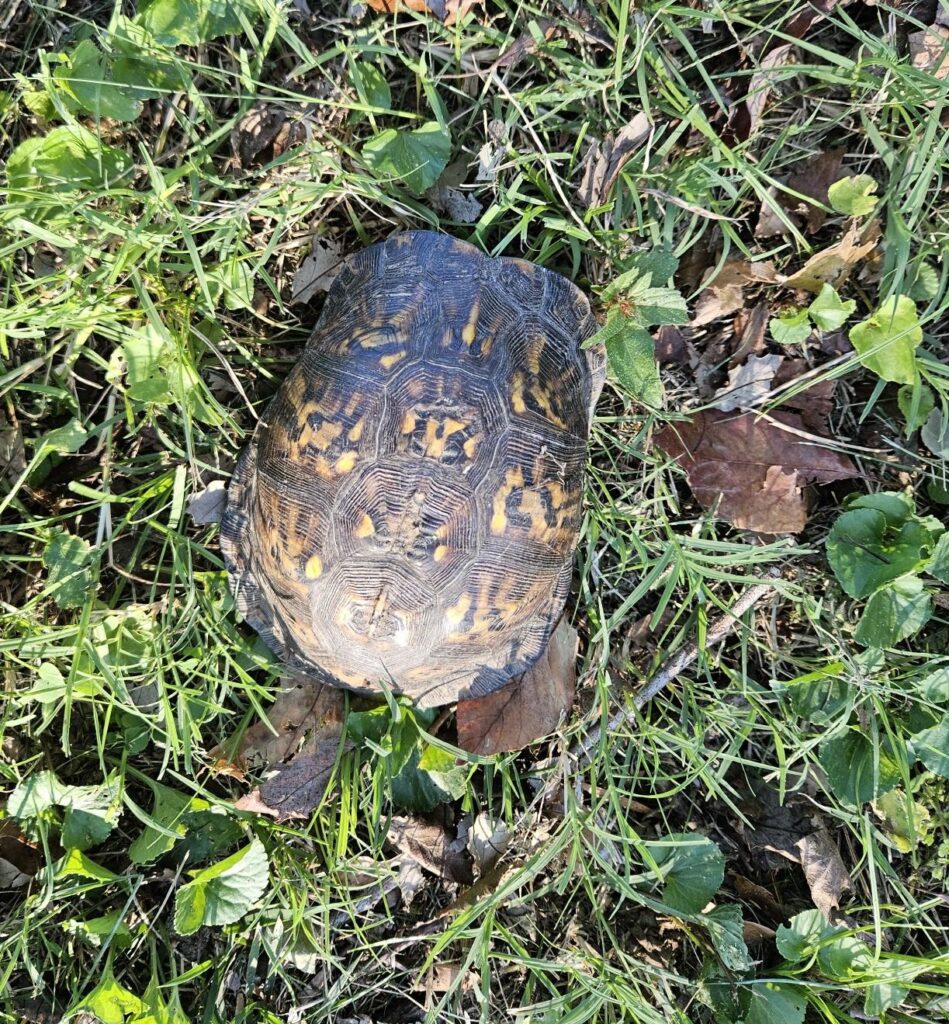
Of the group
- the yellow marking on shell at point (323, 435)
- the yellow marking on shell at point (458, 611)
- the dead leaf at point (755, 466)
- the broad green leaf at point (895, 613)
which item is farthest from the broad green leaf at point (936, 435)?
the yellow marking on shell at point (323, 435)

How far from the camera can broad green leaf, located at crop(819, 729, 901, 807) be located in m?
2.00

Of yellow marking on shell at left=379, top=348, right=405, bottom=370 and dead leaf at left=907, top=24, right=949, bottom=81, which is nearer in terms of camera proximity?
yellow marking on shell at left=379, top=348, right=405, bottom=370

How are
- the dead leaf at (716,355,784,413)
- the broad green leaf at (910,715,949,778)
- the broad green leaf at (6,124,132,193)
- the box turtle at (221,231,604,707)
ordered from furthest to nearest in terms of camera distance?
the dead leaf at (716,355,784,413), the broad green leaf at (910,715,949,778), the broad green leaf at (6,124,132,193), the box turtle at (221,231,604,707)

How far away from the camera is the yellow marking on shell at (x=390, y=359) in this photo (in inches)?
69.8

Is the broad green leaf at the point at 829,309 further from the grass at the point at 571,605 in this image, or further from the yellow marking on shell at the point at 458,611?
the yellow marking on shell at the point at 458,611

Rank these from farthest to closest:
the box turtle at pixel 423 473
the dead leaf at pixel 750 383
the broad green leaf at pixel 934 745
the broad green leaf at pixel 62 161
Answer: the dead leaf at pixel 750 383
the broad green leaf at pixel 934 745
the broad green leaf at pixel 62 161
the box turtle at pixel 423 473

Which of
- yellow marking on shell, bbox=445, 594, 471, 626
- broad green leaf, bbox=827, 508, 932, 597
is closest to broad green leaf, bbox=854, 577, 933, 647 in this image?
broad green leaf, bbox=827, 508, 932, 597

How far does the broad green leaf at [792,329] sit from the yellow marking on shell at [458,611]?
1.06 m

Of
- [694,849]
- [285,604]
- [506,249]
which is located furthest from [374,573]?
[694,849]

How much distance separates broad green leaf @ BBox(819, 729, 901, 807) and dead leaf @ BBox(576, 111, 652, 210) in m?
1.58

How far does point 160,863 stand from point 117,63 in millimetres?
2082

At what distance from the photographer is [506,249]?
212cm

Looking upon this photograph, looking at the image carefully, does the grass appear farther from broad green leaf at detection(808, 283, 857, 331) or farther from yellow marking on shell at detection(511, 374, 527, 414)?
yellow marking on shell at detection(511, 374, 527, 414)

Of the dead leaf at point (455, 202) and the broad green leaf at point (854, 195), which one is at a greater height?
the broad green leaf at point (854, 195)
